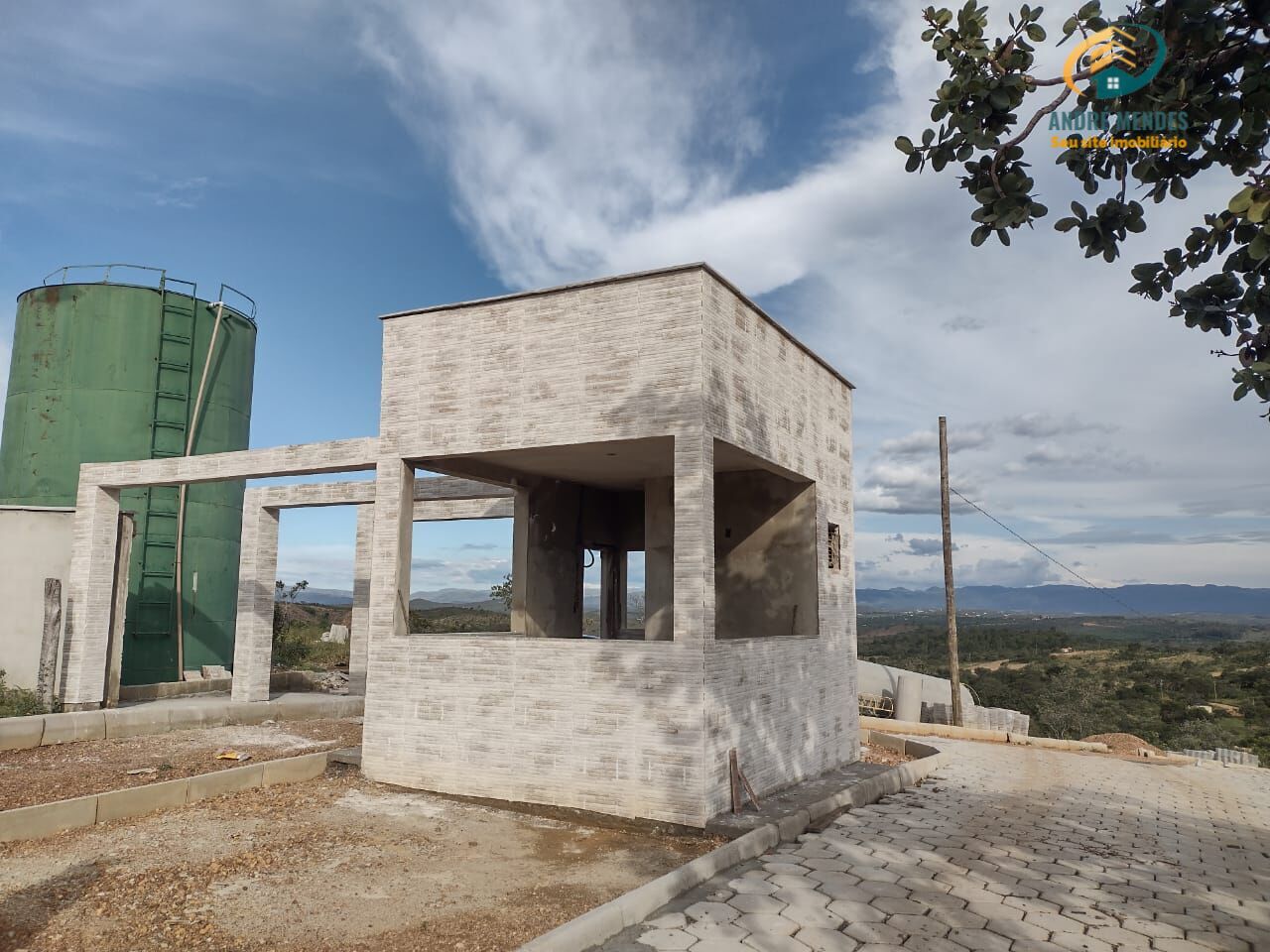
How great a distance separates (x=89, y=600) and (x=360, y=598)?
188 inches

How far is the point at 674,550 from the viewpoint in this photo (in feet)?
30.5

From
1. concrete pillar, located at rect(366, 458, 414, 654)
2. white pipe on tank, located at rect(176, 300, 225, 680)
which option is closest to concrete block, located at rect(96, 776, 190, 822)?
concrete pillar, located at rect(366, 458, 414, 654)

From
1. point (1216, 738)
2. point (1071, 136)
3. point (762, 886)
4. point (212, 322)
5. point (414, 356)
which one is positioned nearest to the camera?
point (1071, 136)

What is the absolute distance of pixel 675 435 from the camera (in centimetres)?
874

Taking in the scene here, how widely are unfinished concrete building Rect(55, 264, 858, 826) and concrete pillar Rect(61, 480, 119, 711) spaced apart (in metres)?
2.57

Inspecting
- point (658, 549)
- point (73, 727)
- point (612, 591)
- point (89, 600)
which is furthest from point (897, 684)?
point (89, 600)

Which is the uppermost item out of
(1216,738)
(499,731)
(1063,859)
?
(499,731)

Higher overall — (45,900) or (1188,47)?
(1188,47)

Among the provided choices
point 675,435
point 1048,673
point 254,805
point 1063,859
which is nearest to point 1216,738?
point 1048,673

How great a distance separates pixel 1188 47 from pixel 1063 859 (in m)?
6.43

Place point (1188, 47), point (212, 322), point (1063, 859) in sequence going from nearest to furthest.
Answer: point (1188, 47) → point (1063, 859) → point (212, 322)

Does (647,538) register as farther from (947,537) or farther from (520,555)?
(947,537)

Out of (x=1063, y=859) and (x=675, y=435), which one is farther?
(x=675, y=435)

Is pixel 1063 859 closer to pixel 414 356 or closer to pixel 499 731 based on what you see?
pixel 499 731
